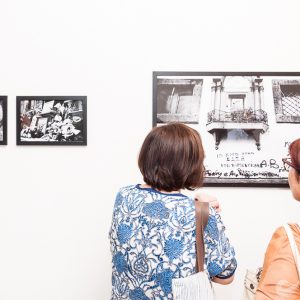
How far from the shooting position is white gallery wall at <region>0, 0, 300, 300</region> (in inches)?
77.3

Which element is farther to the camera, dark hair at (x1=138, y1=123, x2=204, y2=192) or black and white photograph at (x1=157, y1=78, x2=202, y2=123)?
black and white photograph at (x1=157, y1=78, x2=202, y2=123)

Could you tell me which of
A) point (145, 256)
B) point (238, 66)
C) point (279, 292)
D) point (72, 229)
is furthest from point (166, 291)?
point (238, 66)

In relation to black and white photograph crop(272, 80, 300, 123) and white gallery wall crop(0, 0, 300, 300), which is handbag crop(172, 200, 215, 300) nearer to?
white gallery wall crop(0, 0, 300, 300)

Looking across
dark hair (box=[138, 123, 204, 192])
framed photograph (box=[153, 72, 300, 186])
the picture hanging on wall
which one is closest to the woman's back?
dark hair (box=[138, 123, 204, 192])

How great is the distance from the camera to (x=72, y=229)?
1.99 m

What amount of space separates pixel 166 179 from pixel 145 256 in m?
0.26

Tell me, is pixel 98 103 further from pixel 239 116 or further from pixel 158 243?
pixel 158 243

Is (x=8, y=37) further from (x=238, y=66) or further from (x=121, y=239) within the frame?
(x=121, y=239)

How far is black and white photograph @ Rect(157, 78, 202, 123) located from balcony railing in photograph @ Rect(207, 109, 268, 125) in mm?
91

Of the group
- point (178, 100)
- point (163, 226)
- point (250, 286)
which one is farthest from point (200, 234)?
point (178, 100)

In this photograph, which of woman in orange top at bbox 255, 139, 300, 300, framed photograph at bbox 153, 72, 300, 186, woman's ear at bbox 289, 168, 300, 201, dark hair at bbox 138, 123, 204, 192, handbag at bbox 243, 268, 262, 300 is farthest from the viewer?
framed photograph at bbox 153, 72, 300, 186

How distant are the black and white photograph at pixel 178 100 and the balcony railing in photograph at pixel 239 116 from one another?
0.09 meters

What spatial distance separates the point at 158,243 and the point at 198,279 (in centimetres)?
17

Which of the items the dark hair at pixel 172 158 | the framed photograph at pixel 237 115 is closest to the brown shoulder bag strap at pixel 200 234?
the dark hair at pixel 172 158
